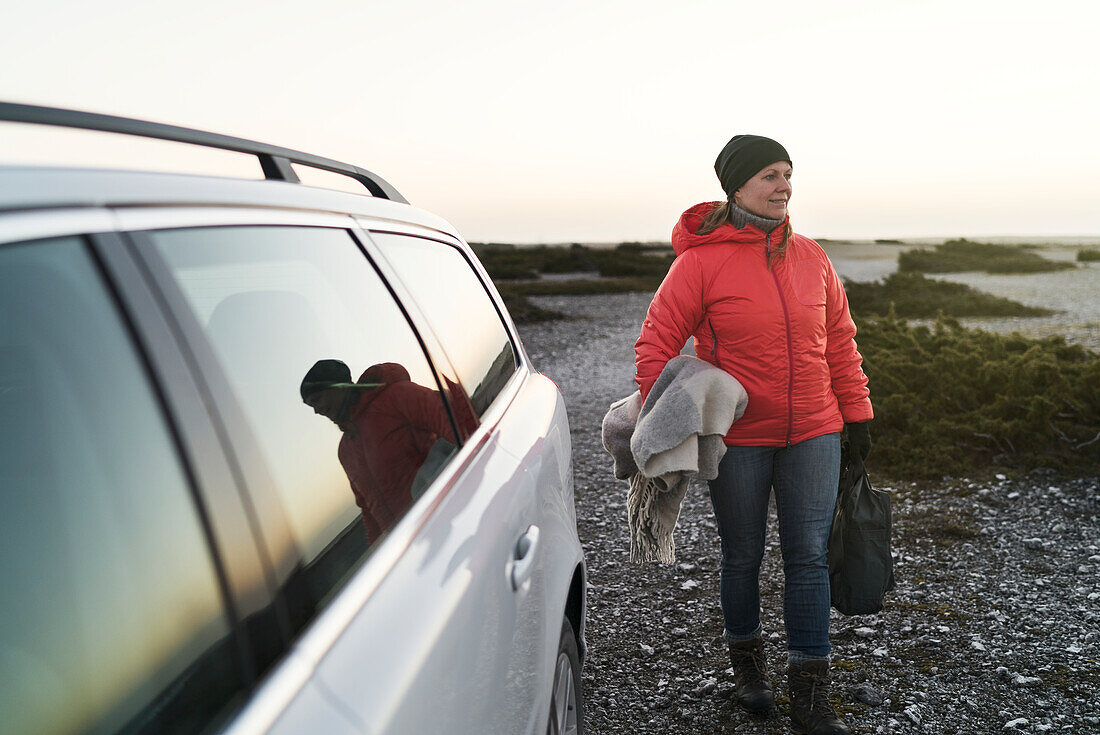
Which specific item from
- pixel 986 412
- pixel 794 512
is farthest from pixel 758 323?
pixel 986 412

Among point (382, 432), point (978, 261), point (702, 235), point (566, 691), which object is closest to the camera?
point (382, 432)

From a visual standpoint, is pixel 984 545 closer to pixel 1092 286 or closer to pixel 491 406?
pixel 491 406

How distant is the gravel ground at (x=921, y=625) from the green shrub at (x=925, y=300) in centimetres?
1370

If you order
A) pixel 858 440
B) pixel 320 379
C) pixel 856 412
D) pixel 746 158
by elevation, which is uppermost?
pixel 746 158

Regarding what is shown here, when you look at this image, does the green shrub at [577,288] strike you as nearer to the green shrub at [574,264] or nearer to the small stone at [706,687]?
the green shrub at [574,264]

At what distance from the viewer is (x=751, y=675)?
3.43m

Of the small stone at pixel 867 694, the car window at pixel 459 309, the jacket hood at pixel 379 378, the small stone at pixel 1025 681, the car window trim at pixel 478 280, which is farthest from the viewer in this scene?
the small stone at pixel 1025 681

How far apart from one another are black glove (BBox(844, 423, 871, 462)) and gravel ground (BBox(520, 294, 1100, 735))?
1.08 m

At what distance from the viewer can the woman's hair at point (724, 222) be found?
307 cm

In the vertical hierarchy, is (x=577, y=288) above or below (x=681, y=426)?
below

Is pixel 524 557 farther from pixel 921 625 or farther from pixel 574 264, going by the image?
pixel 574 264

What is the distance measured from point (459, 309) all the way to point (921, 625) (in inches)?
126

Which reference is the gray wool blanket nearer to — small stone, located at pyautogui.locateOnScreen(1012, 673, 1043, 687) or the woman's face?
the woman's face

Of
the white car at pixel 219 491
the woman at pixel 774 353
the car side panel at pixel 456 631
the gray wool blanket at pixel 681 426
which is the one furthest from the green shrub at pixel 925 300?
the white car at pixel 219 491
